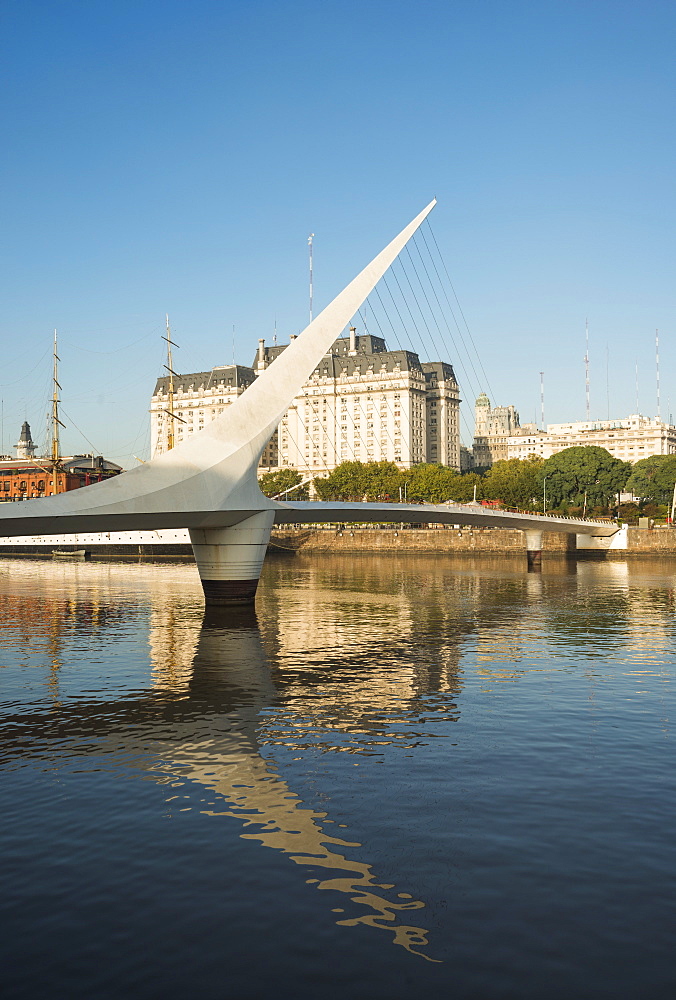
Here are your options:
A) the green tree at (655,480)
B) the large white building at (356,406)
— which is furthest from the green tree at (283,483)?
the green tree at (655,480)

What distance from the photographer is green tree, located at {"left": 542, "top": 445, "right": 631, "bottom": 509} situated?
11450 cm

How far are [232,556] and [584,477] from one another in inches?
3393

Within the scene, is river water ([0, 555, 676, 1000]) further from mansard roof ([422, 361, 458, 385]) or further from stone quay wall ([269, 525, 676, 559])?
mansard roof ([422, 361, 458, 385])

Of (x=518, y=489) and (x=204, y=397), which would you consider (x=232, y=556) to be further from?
(x=204, y=397)

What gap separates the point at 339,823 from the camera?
11047 mm

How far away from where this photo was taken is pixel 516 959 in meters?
7.76

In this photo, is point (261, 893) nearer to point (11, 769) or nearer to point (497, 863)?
point (497, 863)

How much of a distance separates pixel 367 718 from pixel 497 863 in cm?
765

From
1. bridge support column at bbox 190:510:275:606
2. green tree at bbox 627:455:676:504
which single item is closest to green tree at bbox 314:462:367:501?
green tree at bbox 627:455:676:504

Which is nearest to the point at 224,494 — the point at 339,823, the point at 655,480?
the point at 339,823

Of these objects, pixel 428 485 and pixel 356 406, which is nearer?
pixel 428 485

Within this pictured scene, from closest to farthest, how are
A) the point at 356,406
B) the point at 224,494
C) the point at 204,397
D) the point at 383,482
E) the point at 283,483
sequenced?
1. the point at 224,494
2. the point at 383,482
3. the point at 283,483
4. the point at 356,406
5. the point at 204,397

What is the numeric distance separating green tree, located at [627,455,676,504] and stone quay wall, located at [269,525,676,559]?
36876mm

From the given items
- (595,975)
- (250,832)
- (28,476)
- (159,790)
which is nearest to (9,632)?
(159,790)
